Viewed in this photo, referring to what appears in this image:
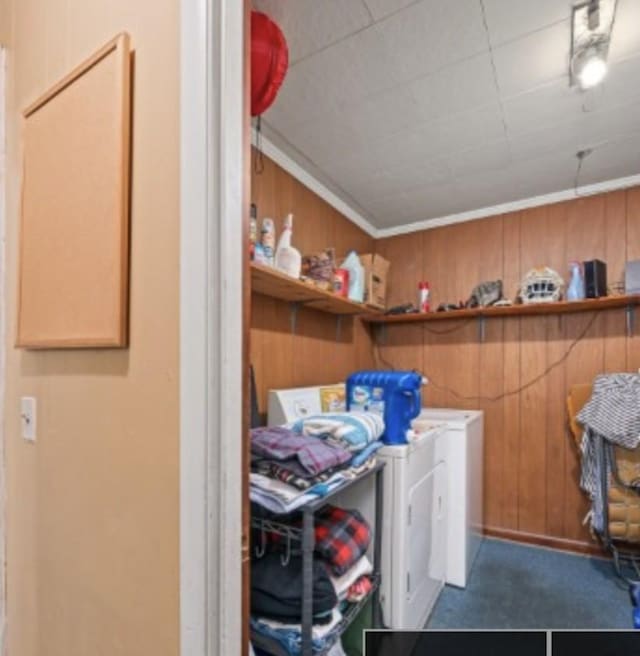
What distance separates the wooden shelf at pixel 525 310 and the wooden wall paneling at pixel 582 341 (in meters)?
0.12

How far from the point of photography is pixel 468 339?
3166 mm

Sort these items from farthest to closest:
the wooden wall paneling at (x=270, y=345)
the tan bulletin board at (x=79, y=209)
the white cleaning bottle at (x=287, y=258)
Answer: the wooden wall paneling at (x=270, y=345) < the white cleaning bottle at (x=287, y=258) < the tan bulletin board at (x=79, y=209)

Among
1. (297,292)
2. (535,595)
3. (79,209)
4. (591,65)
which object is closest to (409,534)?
(535,595)

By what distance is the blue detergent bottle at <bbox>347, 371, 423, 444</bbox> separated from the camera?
179cm

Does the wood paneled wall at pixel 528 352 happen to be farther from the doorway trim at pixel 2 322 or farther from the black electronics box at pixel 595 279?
the doorway trim at pixel 2 322

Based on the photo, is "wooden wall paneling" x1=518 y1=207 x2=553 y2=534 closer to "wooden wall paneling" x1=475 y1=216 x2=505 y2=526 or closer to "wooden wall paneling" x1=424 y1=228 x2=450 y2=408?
"wooden wall paneling" x1=475 y1=216 x2=505 y2=526

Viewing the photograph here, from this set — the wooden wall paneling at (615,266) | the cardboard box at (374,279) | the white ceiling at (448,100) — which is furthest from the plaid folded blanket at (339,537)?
the wooden wall paneling at (615,266)

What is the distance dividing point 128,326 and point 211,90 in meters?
0.49

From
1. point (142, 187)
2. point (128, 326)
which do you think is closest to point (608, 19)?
point (142, 187)

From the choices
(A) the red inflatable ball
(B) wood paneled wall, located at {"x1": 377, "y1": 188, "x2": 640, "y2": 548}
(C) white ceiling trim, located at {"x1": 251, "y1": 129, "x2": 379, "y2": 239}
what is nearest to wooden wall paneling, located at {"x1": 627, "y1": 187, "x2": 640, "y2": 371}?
(B) wood paneled wall, located at {"x1": 377, "y1": 188, "x2": 640, "y2": 548}

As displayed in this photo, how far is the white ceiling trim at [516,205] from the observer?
8.90 feet

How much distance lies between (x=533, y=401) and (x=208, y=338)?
2.84 meters

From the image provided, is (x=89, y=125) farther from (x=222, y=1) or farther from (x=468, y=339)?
(x=468, y=339)

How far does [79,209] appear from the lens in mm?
978
